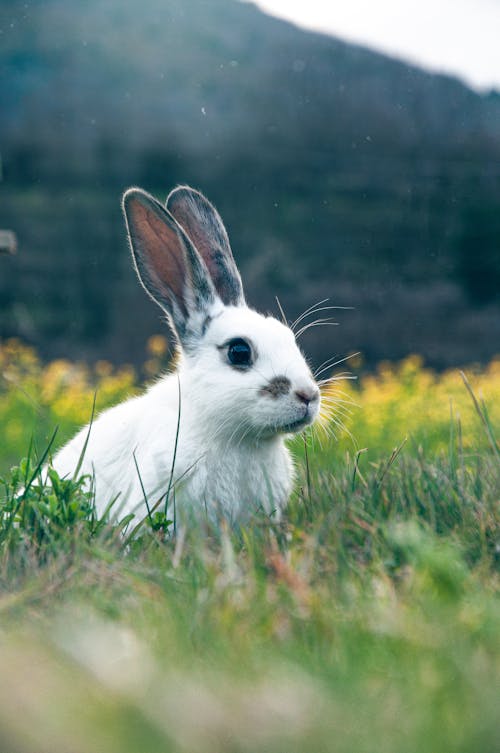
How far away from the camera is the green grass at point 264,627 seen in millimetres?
1114

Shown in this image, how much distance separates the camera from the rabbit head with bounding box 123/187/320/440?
2.93 m

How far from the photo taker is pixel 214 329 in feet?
10.6

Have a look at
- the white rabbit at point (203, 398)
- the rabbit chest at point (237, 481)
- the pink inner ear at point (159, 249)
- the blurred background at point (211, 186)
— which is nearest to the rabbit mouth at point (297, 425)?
the white rabbit at point (203, 398)

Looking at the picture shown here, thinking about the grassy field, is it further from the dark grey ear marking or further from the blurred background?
the blurred background

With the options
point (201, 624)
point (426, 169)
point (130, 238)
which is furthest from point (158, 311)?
point (201, 624)

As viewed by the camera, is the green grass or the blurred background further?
the blurred background

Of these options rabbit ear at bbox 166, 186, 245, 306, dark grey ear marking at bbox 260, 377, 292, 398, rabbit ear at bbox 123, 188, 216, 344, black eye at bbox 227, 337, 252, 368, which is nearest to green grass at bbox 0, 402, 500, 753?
dark grey ear marking at bbox 260, 377, 292, 398

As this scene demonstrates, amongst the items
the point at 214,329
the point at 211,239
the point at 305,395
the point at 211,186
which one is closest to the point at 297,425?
the point at 305,395

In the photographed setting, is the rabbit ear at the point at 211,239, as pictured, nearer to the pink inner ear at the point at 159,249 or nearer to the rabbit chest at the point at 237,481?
the pink inner ear at the point at 159,249

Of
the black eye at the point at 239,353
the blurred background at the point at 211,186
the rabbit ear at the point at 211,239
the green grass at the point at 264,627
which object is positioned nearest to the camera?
the green grass at the point at 264,627

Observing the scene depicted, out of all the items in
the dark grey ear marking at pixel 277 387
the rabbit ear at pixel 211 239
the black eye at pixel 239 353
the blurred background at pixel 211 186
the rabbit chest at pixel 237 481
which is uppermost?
the blurred background at pixel 211 186

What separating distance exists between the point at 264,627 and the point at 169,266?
6.29ft

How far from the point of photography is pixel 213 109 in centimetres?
746

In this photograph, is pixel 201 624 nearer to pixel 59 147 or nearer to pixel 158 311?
pixel 158 311
